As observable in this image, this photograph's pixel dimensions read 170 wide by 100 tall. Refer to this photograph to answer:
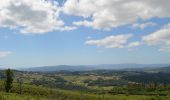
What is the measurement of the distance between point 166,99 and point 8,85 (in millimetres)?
108337

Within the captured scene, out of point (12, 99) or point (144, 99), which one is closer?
point (12, 99)

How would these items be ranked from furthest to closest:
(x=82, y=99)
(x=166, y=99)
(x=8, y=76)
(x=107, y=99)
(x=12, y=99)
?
(x=166, y=99) < (x=107, y=99) < (x=82, y=99) < (x=8, y=76) < (x=12, y=99)

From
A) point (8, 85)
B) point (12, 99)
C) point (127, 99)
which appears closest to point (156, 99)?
point (127, 99)

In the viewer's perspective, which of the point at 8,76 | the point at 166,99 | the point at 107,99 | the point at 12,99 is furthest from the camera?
the point at 166,99

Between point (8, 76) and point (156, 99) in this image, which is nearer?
point (8, 76)

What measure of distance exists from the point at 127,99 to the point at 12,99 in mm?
111738

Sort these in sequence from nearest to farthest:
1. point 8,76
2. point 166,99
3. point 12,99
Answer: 1. point 12,99
2. point 8,76
3. point 166,99

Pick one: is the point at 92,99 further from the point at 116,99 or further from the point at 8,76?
the point at 8,76

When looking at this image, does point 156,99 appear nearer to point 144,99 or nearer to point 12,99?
point 144,99

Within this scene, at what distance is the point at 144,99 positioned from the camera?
19450cm

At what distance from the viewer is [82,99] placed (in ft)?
551

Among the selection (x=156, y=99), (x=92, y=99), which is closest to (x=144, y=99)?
(x=156, y=99)

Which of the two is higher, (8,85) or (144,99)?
(8,85)

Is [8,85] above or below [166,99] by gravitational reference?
above
